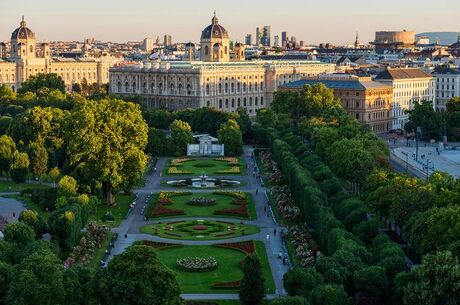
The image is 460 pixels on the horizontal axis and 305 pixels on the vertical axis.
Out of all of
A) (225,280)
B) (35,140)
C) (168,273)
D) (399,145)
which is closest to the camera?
(168,273)

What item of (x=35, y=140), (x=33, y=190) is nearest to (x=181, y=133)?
(x=35, y=140)

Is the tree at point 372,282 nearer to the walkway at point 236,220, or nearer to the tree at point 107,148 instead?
the walkway at point 236,220

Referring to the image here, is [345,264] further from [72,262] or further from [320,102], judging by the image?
[320,102]

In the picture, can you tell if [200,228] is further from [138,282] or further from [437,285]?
[437,285]

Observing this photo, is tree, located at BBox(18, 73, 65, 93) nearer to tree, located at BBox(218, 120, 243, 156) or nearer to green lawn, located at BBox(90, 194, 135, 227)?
tree, located at BBox(218, 120, 243, 156)

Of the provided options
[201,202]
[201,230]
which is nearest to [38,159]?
[201,202]

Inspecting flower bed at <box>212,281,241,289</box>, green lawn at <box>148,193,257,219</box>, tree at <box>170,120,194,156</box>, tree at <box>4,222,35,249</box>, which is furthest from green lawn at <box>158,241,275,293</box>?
tree at <box>170,120,194,156</box>
